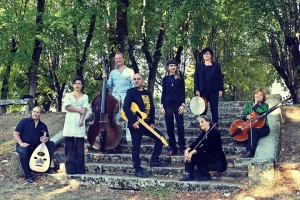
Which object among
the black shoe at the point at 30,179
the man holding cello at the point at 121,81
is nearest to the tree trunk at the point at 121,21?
the man holding cello at the point at 121,81

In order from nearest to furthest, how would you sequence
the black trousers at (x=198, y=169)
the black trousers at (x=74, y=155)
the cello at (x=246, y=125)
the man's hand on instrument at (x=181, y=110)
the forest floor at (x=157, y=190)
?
the forest floor at (x=157, y=190), the black trousers at (x=198, y=169), the cello at (x=246, y=125), the man's hand on instrument at (x=181, y=110), the black trousers at (x=74, y=155)

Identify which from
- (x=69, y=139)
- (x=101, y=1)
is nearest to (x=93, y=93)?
(x=101, y=1)

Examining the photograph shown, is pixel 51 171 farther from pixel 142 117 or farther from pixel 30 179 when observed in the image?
pixel 142 117

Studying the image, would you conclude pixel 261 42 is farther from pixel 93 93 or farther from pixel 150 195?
pixel 150 195

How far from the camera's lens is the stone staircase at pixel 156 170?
585cm

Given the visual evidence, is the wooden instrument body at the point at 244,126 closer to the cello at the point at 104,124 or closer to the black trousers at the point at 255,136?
the black trousers at the point at 255,136

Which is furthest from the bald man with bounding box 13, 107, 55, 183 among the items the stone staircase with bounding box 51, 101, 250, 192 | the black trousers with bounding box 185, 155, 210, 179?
the black trousers with bounding box 185, 155, 210, 179

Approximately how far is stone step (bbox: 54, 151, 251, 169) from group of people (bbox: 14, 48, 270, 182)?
0.18 m

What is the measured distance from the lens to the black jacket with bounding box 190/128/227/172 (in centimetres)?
584

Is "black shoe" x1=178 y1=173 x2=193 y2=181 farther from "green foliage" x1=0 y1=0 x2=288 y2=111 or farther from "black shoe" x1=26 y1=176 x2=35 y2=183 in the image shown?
"green foliage" x1=0 y1=0 x2=288 y2=111

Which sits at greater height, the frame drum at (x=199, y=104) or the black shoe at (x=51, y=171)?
the frame drum at (x=199, y=104)

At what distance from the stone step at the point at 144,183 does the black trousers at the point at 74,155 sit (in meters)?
0.17

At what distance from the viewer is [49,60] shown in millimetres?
23141

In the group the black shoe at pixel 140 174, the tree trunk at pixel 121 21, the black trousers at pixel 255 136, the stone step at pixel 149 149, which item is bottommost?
the black shoe at pixel 140 174
